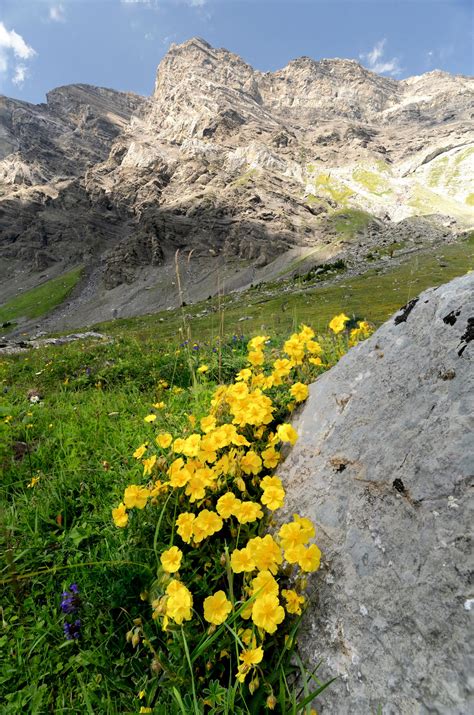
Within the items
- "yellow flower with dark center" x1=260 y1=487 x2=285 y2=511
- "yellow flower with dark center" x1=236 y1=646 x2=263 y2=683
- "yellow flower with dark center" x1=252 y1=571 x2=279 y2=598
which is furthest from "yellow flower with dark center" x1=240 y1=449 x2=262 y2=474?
"yellow flower with dark center" x1=236 y1=646 x2=263 y2=683

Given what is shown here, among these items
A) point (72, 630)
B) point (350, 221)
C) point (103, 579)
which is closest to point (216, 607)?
point (103, 579)

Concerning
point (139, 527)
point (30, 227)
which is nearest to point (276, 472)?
point (139, 527)

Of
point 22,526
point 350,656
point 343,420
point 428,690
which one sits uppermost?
point 343,420

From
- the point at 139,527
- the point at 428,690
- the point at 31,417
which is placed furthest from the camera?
the point at 31,417

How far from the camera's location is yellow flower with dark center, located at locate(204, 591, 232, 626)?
6.00ft

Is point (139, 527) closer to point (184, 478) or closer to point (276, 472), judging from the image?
point (184, 478)

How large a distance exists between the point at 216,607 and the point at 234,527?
0.65 m

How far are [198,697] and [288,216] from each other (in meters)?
140

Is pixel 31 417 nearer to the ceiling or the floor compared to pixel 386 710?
nearer to the floor

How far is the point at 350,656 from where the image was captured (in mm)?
1804

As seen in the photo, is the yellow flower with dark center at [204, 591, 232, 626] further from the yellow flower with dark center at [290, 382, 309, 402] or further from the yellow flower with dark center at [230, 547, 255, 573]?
the yellow flower with dark center at [290, 382, 309, 402]

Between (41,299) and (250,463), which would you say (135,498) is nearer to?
(250,463)

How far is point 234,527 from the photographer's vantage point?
2496mm

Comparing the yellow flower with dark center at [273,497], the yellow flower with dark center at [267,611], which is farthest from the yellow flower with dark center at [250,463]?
the yellow flower with dark center at [267,611]
